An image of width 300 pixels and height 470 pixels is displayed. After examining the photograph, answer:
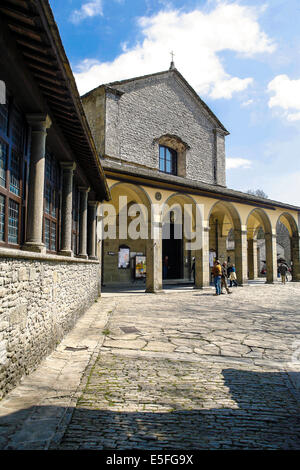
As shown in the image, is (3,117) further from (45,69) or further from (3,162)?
(45,69)

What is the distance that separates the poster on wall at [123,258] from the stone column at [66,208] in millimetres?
11357

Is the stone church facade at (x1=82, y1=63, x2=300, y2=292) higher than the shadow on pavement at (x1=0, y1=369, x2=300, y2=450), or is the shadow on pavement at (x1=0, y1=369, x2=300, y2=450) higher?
the stone church facade at (x1=82, y1=63, x2=300, y2=292)

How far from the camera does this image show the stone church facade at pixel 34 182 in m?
3.35

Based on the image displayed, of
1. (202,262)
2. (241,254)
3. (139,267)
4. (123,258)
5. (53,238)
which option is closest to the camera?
(53,238)

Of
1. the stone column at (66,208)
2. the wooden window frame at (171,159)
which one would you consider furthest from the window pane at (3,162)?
the wooden window frame at (171,159)

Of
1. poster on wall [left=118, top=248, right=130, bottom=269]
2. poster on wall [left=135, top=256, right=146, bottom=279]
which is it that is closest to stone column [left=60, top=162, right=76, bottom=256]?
poster on wall [left=118, top=248, right=130, bottom=269]

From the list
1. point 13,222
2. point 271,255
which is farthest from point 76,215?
point 271,255

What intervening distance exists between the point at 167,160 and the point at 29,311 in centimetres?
1768

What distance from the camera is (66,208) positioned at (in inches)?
298

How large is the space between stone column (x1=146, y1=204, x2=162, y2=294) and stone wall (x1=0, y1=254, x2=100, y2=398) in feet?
27.5

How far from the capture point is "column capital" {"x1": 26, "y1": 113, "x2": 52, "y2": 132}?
16.3 ft

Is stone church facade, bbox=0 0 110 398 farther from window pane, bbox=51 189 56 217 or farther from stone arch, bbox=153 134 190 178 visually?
stone arch, bbox=153 134 190 178
